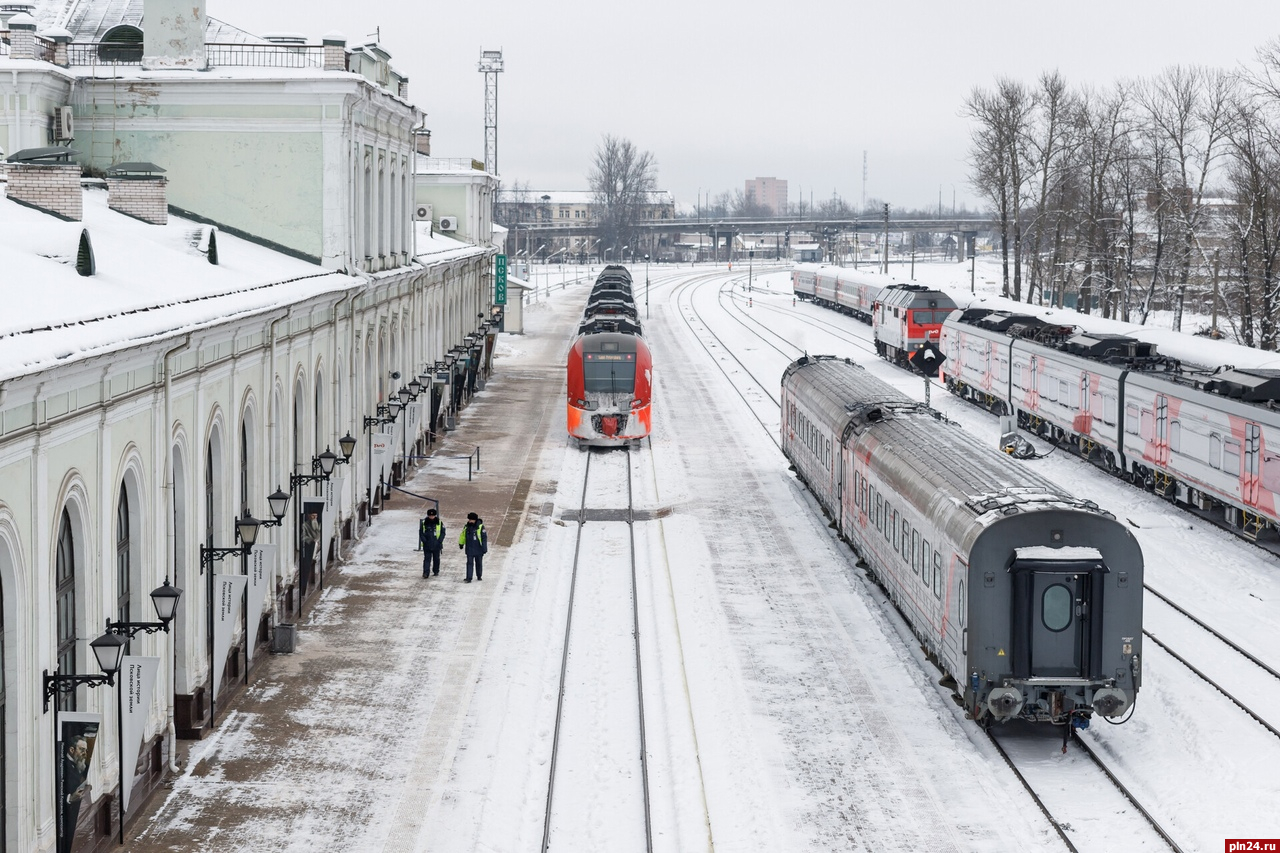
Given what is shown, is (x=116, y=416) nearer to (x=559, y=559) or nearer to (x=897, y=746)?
(x=897, y=746)

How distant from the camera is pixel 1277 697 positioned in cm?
1897

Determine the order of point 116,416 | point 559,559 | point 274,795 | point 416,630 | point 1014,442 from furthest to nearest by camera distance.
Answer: point 1014,442 → point 559,559 → point 416,630 → point 274,795 → point 116,416

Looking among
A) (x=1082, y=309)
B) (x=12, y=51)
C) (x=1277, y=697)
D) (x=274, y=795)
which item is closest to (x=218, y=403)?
(x=274, y=795)

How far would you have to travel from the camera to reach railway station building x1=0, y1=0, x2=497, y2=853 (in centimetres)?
1292

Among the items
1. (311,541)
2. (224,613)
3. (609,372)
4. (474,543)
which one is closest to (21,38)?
(311,541)

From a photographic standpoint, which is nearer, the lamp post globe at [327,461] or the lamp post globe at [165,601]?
the lamp post globe at [165,601]

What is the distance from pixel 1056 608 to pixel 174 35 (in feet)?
60.0

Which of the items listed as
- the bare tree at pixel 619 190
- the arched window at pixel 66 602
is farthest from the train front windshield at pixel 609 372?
the bare tree at pixel 619 190

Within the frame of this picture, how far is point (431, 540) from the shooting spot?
83.1 feet

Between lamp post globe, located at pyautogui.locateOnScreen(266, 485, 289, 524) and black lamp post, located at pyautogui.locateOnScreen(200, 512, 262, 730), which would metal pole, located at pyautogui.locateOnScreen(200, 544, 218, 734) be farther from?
lamp post globe, located at pyautogui.locateOnScreen(266, 485, 289, 524)

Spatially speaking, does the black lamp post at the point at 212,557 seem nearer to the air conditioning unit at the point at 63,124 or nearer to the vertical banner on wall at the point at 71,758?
the vertical banner on wall at the point at 71,758

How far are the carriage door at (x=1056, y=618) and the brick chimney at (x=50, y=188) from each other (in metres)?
12.1

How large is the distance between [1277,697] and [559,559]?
12.4m

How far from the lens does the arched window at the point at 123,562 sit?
15.4 metres
